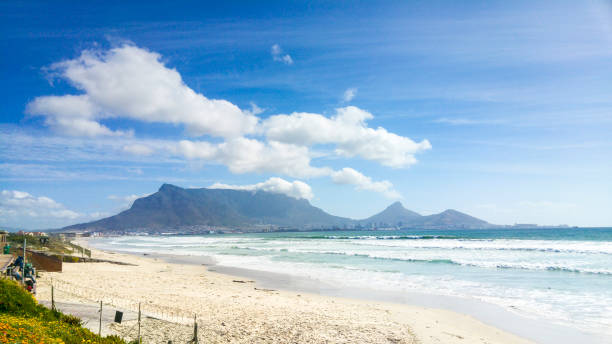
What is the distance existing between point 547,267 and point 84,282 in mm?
32140

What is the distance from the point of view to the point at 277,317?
14.3 m

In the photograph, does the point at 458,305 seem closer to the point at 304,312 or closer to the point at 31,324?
the point at 304,312

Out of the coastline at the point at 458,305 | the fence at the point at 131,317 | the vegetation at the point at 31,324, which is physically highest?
the vegetation at the point at 31,324

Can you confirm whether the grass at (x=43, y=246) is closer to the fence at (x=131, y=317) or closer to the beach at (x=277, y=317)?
the beach at (x=277, y=317)

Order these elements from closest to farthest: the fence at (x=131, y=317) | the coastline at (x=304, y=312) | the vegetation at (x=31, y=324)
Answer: the vegetation at (x=31, y=324) → the fence at (x=131, y=317) → the coastline at (x=304, y=312)

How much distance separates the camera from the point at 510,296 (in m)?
18.8

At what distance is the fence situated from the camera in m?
11.0

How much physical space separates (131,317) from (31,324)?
429 centimetres

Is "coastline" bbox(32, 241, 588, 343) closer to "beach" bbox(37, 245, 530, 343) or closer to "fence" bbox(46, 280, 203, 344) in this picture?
"beach" bbox(37, 245, 530, 343)

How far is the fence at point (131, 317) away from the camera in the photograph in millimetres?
11031

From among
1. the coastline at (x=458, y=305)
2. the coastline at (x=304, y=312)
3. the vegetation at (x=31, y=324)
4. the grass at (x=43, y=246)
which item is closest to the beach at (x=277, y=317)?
the coastline at (x=304, y=312)

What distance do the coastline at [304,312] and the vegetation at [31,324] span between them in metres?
3.65

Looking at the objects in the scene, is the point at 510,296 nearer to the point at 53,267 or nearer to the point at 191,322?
the point at 191,322

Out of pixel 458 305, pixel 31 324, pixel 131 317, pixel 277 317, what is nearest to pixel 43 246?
pixel 131 317
